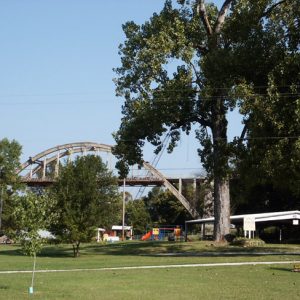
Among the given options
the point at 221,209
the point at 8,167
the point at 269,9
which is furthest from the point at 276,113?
the point at 8,167

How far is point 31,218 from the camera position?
15938 mm

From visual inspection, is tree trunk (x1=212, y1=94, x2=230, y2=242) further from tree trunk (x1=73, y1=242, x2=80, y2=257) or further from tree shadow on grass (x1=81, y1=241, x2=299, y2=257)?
tree trunk (x1=73, y1=242, x2=80, y2=257)

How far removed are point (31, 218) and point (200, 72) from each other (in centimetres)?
2434

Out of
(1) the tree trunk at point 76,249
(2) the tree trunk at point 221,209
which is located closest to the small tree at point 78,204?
(1) the tree trunk at point 76,249

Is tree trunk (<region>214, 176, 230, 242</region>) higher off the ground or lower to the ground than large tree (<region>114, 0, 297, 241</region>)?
lower

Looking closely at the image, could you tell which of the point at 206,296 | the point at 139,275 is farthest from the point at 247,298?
the point at 139,275

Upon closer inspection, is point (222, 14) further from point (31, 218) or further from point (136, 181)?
point (136, 181)

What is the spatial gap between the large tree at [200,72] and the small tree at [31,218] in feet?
62.0

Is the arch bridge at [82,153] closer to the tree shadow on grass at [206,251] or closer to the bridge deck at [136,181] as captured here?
the bridge deck at [136,181]

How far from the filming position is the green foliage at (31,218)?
52.1ft

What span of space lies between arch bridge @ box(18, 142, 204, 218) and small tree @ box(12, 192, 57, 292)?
77.2m

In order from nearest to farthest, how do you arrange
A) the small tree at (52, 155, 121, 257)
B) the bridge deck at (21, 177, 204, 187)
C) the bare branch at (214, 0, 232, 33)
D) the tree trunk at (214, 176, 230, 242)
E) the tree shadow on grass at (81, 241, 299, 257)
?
the tree shadow on grass at (81, 241, 299, 257)
the small tree at (52, 155, 121, 257)
the tree trunk at (214, 176, 230, 242)
the bare branch at (214, 0, 232, 33)
the bridge deck at (21, 177, 204, 187)

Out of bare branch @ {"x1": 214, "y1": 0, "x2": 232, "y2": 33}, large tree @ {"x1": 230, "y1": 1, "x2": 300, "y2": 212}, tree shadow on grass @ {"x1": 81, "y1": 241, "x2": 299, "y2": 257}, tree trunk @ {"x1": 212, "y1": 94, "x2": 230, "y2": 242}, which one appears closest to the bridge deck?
tree shadow on grass @ {"x1": 81, "y1": 241, "x2": 299, "y2": 257}

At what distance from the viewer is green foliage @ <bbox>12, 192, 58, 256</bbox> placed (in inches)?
625
